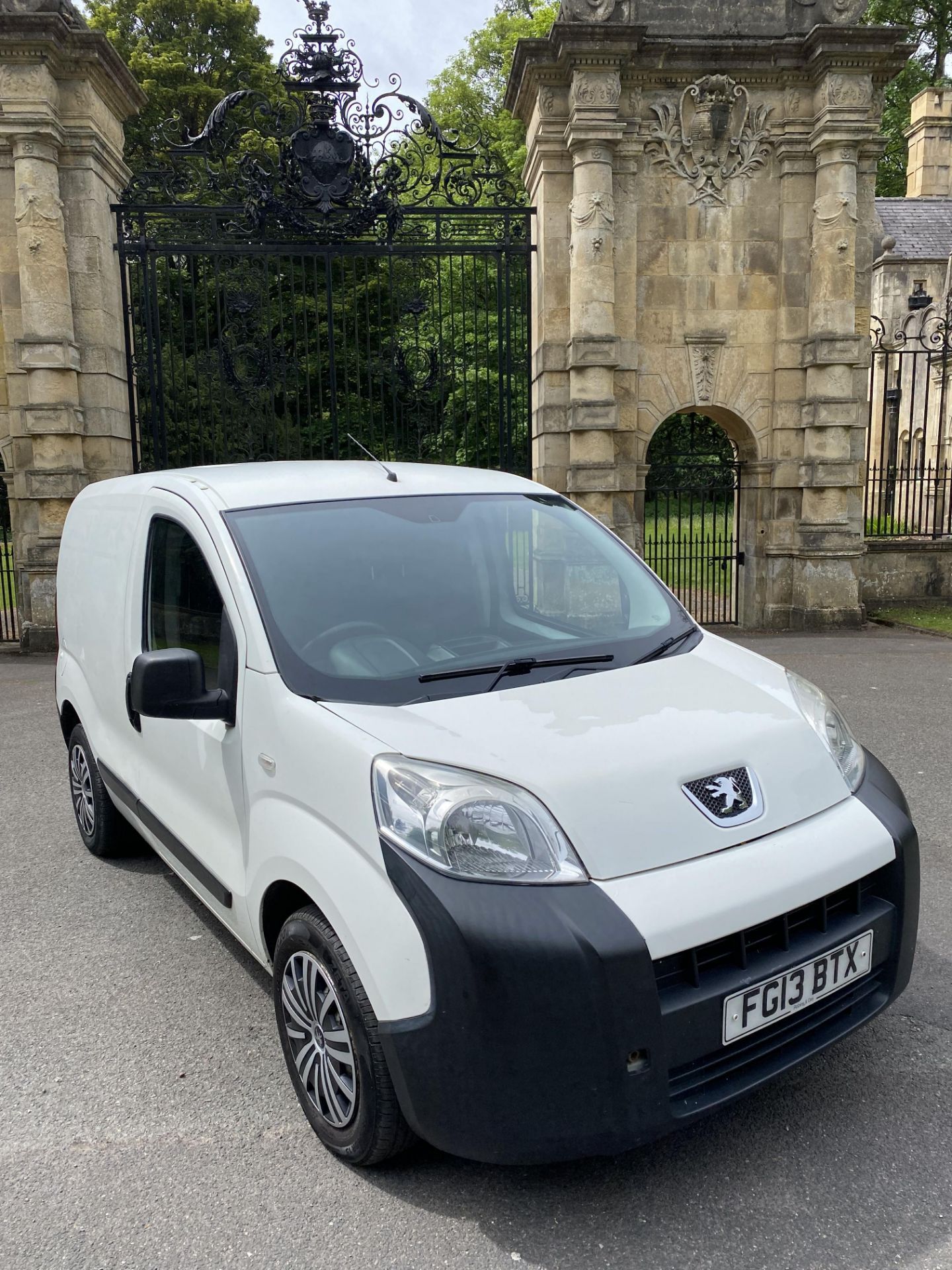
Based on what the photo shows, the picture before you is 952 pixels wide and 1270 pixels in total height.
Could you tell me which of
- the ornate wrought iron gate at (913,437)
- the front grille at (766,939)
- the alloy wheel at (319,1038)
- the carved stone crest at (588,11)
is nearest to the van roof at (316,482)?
the alloy wheel at (319,1038)

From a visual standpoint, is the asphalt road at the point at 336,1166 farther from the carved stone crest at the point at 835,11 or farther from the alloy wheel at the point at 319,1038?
the carved stone crest at the point at 835,11

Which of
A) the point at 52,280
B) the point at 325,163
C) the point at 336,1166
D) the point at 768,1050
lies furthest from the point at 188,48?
the point at 768,1050

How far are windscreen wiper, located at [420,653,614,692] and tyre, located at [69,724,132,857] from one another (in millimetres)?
2439

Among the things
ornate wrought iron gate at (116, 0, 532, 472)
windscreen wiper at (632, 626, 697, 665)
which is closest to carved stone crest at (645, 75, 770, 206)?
ornate wrought iron gate at (116, 0, 532, 472)

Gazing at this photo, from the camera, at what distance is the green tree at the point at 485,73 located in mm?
33344

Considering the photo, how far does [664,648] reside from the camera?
10.9 ft

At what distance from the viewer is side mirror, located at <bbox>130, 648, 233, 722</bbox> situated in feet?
9.44

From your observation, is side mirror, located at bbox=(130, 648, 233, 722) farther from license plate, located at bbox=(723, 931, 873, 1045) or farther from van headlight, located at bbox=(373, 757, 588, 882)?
license plate, located at bbox=(723, 931, 873, 1045)

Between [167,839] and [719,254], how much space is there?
1085 cm

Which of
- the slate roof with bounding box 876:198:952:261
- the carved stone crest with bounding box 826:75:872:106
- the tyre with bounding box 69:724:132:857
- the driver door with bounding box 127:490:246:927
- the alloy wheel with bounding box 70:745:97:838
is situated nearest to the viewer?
the driver door with bounding box 127:490:246:927

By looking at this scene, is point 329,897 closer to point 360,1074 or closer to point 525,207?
point 360,1074

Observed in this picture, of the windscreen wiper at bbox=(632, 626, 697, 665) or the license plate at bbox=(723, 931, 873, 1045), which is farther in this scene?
the windscreen wiper at bbox=(632, 626, 697, 665)

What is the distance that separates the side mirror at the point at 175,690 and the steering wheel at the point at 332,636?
1.03 feet

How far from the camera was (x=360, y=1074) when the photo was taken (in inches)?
95.6
